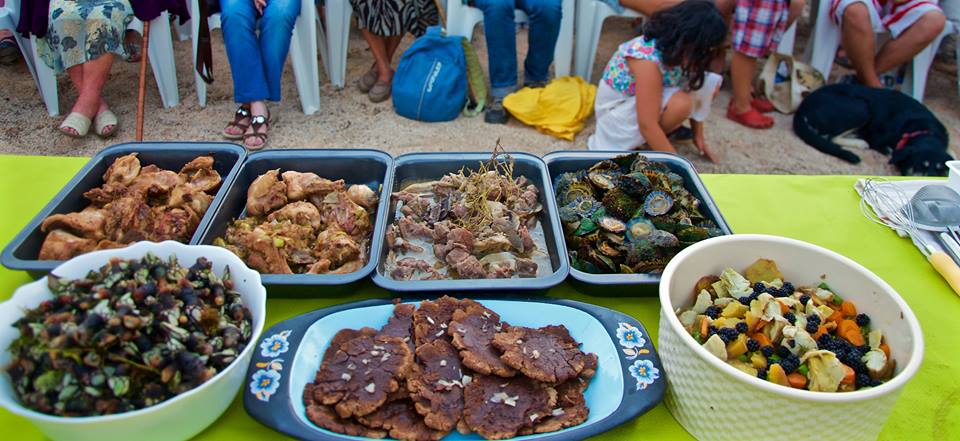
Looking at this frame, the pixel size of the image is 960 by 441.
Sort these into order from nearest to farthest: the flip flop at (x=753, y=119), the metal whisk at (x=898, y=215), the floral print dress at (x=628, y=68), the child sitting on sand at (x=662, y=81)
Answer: the metal whisk at (x=898, y=215), the child sitting on sand at (x=662, y=81), the floral print dress at (x=628, y=68), the flip flop at (x=753, y=119)

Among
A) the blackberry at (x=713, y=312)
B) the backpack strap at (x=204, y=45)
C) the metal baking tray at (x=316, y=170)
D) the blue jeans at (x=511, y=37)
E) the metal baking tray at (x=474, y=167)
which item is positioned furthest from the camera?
the blue jeans at (x=511, y=37)

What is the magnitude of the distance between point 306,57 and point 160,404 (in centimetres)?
326


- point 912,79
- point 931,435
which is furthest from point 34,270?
point 912,79

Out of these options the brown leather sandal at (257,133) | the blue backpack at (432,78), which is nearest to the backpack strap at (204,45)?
the brown leather sandal at (257,133)

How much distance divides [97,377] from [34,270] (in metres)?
0.62

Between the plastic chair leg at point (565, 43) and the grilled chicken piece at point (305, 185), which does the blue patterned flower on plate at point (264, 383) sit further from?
the plastic chair leg at point (565, 43)

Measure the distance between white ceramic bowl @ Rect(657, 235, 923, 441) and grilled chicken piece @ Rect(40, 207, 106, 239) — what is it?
131 centimetres

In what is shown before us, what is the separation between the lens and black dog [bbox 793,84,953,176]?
11.3 feet

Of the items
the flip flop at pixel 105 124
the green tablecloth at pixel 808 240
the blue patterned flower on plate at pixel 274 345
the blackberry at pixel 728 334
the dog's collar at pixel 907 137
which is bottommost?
the flip flop at pixel 105 124

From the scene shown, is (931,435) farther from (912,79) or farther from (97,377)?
(912,79)

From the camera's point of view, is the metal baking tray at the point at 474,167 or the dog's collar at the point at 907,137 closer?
the metal baking tray at the point at 474,167

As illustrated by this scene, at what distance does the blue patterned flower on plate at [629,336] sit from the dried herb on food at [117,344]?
2.34 ft

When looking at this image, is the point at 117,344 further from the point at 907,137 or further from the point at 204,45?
the point at 907,137

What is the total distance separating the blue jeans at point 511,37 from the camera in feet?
12.9
